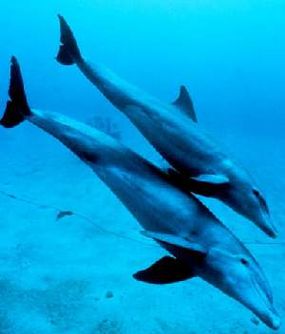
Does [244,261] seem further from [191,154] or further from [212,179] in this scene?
[191,154]

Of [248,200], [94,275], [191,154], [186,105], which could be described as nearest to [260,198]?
[248,200]

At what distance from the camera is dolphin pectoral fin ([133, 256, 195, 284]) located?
2.22 metres

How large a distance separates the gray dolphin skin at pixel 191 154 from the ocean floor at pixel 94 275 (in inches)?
22.0

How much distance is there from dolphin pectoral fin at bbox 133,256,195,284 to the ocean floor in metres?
1.02

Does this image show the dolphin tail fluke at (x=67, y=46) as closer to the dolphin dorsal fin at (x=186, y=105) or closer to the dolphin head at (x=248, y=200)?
the dolphin dorsal fin at (x=186, y=105)

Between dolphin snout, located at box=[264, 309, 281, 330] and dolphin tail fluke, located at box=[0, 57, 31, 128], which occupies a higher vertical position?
dolphin tail fluke, located at box=[0, 57, 31, 128]

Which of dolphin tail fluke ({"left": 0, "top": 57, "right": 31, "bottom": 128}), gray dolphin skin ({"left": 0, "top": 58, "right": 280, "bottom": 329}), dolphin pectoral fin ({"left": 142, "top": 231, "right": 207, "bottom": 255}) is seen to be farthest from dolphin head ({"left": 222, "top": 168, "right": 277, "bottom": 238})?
dolphin tail fluke ({"left": 0, "top": 57, "right": 31, "bottom": 128})

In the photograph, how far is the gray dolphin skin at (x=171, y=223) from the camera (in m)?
2.06

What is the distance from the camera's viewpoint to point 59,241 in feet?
28.7

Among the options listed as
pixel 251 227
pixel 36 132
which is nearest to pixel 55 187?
pixel 251 227

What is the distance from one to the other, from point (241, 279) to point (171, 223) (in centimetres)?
47

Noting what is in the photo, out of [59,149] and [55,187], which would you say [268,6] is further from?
[55,187]

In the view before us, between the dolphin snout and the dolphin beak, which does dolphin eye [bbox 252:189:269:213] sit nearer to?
the dolphin beak

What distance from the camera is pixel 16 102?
2.81m
